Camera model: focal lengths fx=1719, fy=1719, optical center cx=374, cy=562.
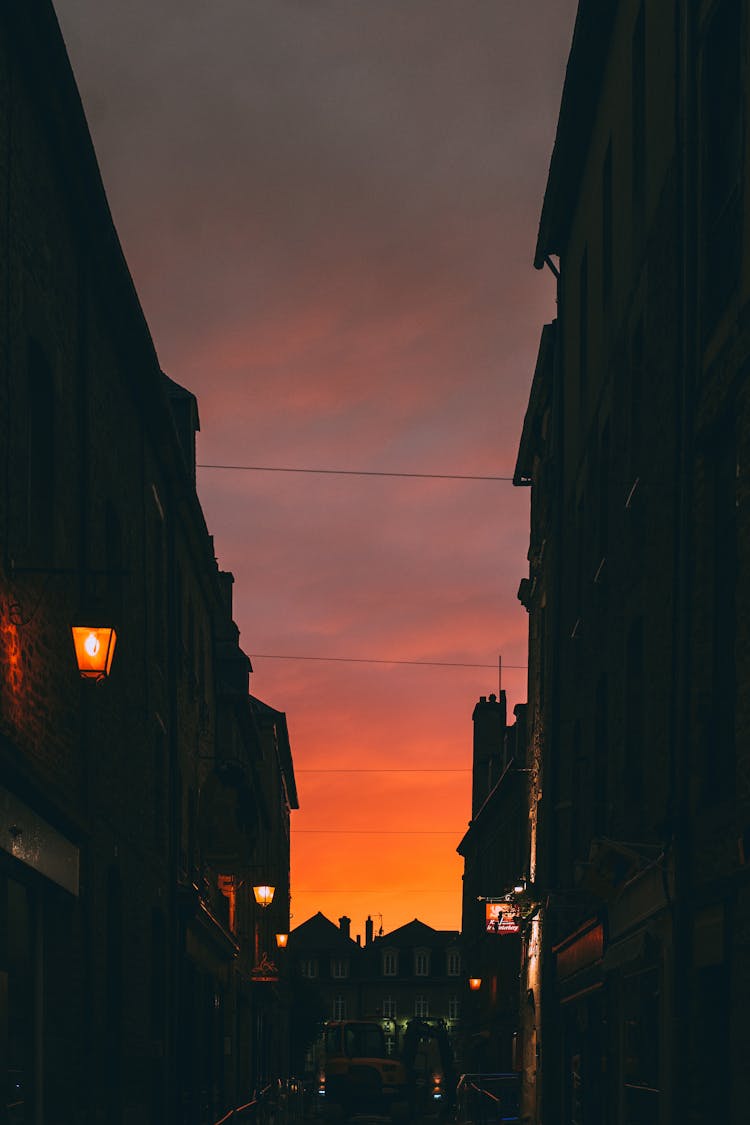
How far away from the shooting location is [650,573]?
16859 millimetres

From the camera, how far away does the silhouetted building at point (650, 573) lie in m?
13.4

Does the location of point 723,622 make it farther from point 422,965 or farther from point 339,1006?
point 422,965

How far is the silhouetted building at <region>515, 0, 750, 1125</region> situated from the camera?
44.0 feet

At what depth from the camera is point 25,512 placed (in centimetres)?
1296

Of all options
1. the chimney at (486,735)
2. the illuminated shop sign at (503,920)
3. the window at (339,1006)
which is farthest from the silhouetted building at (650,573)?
the window at (339,1006)

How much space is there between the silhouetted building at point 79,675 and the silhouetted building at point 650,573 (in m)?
4.80

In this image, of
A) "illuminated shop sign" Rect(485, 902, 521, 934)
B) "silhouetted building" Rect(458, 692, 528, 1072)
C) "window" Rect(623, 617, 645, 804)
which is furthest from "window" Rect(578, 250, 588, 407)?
"illuminated shop sign" Rect(485, 902, 521, 934)

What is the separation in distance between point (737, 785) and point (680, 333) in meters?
4.42

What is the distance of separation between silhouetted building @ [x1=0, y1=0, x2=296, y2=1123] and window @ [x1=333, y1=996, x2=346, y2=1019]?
108 metres

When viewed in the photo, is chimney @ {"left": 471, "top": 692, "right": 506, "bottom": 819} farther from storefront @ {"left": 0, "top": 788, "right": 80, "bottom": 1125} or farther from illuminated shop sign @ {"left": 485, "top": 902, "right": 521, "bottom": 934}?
storefront @ {"left": 0, "top": 788, "right": 80, "bottom": 1125}

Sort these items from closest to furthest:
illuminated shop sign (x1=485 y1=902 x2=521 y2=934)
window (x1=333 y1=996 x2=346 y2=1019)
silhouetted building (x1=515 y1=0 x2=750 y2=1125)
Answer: silhouetted building (x1=515 y1=0 x2=750 y2=1125) < illuminated shop sign (x1=485 y1=902 x2=521 y2=934) < window (x1=333 y1=996 x2=346 y2=1019)

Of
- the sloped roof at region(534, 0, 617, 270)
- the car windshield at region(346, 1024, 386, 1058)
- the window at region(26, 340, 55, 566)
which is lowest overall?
the car windshield at region(346, 1024, 386, 1058)

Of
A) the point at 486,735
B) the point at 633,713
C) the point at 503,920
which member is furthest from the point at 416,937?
the point at 633,713

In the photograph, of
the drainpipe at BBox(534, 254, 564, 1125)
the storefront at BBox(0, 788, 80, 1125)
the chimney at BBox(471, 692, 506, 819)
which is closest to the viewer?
the storefront at BBox(0, 788, 80, 1125)
